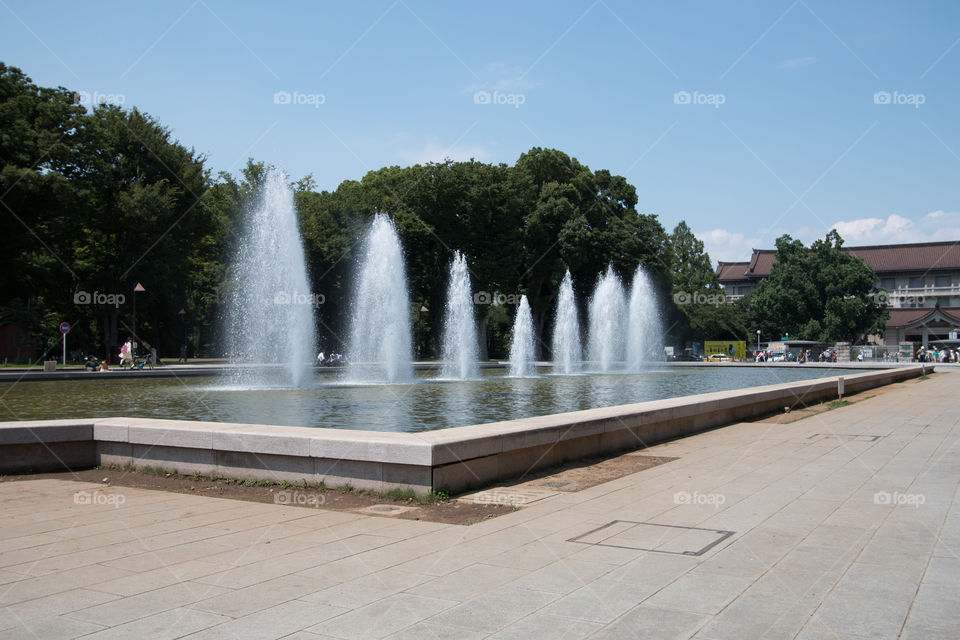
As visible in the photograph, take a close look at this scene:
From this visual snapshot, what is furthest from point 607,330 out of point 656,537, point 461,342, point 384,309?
point 656,537

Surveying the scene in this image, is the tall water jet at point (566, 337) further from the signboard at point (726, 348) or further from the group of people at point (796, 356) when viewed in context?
the group of people at point (796, 356)

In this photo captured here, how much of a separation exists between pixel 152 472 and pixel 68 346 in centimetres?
5359

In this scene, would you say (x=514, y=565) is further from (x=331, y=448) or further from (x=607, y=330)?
(x=607, y=330)

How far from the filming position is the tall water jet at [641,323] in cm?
4944

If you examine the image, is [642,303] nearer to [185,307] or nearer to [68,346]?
[185,307]

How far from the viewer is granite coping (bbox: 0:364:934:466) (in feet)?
25.9

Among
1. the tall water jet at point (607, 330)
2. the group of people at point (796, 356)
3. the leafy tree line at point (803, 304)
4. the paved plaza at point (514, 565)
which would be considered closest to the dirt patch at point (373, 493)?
the paved plaza at point (514, 565)

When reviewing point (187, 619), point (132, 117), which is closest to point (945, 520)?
point (187, 619)

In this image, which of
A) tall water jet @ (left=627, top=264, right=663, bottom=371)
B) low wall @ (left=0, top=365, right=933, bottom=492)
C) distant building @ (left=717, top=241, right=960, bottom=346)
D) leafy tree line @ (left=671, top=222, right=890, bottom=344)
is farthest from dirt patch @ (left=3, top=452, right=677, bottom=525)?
distant building @ (left=717, top=241, right=960, bottom=346)

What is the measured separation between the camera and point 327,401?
20.2 metres

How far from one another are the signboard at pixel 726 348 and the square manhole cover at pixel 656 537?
67.3 meters

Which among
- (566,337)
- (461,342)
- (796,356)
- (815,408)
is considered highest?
(566,337)

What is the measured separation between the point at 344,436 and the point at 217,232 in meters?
48.1

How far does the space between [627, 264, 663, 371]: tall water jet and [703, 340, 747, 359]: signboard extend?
1130 cm
